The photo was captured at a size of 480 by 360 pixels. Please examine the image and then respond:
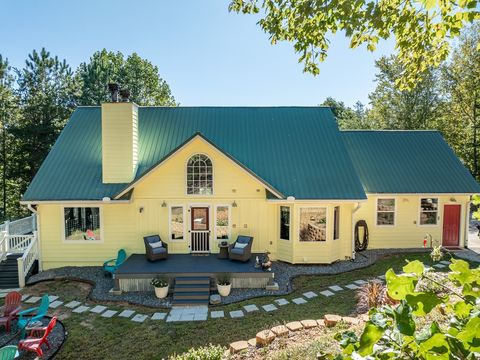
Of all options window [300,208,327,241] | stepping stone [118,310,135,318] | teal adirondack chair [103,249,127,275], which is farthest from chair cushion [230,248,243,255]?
teal adirondack chair [103,249,127,275]

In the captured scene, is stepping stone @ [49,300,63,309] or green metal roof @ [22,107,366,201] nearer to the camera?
stepping stone @ [49,300,63,309]

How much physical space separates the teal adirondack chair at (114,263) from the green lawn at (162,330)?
54.8 inches

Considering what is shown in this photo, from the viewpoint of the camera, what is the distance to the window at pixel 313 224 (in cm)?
1302

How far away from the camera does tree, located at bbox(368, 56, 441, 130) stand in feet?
96.3

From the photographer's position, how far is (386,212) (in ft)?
50.3

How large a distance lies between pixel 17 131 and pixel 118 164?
63.7ft

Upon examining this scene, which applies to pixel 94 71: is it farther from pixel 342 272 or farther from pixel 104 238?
pixel 342 272

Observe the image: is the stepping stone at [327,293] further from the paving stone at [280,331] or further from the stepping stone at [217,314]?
the paving stone at [280,331]

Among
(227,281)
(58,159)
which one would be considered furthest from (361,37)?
(58,159)

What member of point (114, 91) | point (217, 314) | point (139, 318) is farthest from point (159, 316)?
point (114, 91)

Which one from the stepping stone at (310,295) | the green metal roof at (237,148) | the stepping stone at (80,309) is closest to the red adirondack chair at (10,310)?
the stepping stone at (80,309)

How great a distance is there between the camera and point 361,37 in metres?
5.49

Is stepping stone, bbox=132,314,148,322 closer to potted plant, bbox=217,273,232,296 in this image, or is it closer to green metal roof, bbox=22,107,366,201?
potted plant, bbox=217,273,232,296

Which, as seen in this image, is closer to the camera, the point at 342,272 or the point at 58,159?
the point at 342,272
